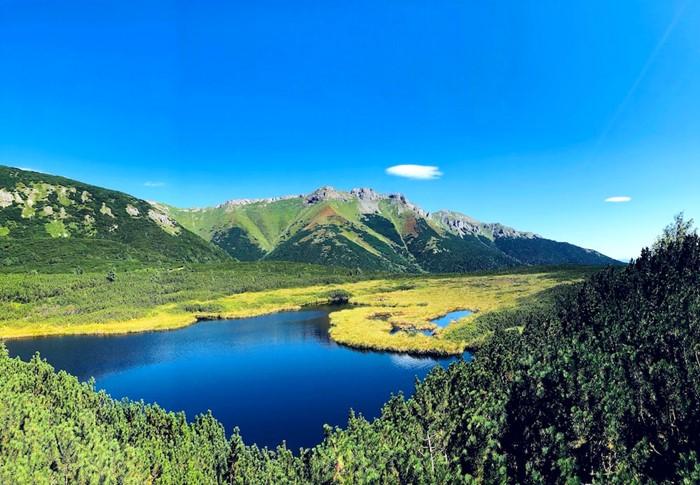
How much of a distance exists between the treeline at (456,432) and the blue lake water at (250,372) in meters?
24.3

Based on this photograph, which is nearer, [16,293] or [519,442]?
[519,442]

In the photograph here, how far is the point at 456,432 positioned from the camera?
40.4 m

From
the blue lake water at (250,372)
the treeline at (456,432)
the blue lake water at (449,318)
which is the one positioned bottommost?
the blue lake water at (250,372)

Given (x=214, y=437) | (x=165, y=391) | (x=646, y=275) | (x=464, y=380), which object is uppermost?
(x=646, y=275)

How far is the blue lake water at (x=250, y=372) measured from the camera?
70062 millimetres

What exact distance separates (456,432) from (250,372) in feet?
213

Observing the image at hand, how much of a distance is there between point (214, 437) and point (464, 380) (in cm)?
2813

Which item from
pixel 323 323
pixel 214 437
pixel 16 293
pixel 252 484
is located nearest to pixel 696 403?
pixel 252 484

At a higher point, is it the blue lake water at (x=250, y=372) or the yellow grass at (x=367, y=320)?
the yellow grass at (x=367, y=320)

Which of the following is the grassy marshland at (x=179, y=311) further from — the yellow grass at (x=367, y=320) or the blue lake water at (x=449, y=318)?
the blue lake water at (x=449, y=318)

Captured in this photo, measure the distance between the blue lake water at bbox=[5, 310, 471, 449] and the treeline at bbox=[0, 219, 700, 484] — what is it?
24.3 metres

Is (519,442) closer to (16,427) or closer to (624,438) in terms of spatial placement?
(624,438)

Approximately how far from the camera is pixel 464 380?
49.4 m

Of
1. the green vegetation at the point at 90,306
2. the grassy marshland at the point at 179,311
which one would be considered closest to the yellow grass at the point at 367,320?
the grassy marshland at the point at 179,311
